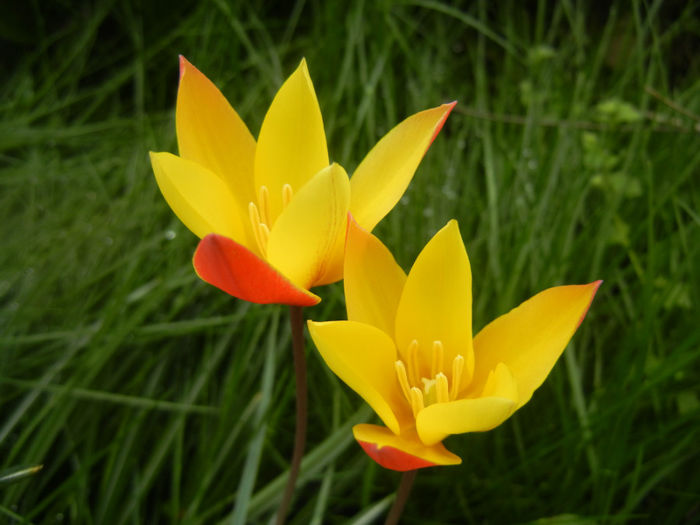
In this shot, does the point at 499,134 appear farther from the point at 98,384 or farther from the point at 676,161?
the point at 98,384

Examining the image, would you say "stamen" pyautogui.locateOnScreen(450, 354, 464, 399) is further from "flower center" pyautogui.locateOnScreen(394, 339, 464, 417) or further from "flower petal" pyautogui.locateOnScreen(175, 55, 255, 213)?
"flower petal" pyautogui.locateOnScreen(175, 55, 255, 213)

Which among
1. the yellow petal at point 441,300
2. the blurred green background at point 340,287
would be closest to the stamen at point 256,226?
the yellow petal at point 441,300

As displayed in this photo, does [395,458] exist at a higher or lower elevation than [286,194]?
lower

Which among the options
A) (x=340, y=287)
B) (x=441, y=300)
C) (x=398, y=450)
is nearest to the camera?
(x=398, y=450)

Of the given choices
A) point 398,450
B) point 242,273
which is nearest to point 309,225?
point 242,273

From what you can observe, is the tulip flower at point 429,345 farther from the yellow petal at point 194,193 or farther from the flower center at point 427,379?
the yellow petal at point 194,193

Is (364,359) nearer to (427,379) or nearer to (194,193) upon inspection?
(427,379)
